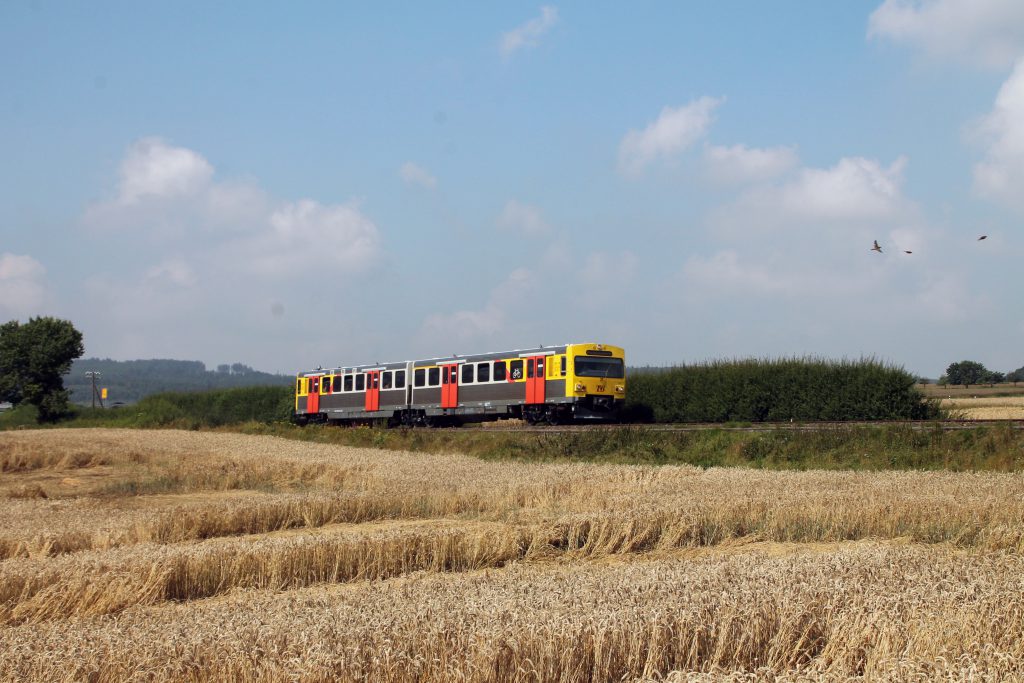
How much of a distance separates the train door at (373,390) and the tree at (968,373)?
53087 mm

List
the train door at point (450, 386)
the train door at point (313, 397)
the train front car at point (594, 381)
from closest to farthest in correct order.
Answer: the train front car at point (594, 381) < the train door at point (450, 386) < the train door at point (313, 397)

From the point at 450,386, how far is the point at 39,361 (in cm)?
4802

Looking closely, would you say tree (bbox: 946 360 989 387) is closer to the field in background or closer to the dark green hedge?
Answer: the field in background

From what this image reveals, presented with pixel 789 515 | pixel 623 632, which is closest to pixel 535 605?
pixel 623 632

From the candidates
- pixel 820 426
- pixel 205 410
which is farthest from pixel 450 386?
pixel 205 410

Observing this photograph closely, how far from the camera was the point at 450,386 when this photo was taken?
41.6 meters

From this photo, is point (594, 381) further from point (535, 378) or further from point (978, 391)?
point (978, 391)

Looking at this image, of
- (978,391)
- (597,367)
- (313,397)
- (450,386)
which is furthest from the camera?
(978,391)

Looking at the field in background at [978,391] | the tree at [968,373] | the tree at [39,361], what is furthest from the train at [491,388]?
the tree at [968,373]

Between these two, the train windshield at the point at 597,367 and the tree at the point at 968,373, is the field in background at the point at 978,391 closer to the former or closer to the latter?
the tree at the point at 968,373

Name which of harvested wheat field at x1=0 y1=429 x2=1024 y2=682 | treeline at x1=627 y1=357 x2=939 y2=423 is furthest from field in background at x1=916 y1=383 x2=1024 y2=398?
harvested wheat field at x1=0 y1=429 x2=1024 y2=682

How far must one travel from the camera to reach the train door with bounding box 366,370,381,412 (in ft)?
153

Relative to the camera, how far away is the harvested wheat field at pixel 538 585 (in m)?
5.00

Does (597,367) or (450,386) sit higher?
(597,367)
